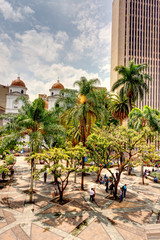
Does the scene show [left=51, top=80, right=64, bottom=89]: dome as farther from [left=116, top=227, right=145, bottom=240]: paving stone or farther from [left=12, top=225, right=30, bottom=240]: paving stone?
[left=116, top=227, right=145, bottom=240]: paving stone

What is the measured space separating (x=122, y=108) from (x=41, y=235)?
26.4 metres

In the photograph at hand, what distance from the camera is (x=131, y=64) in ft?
88.7

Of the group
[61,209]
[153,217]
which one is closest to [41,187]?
[61,209]

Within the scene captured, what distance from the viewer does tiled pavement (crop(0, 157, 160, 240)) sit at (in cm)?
926

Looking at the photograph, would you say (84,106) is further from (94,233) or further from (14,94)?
(14,94)

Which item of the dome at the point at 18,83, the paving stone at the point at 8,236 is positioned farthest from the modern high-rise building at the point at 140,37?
the paving stone at the point at 8,236

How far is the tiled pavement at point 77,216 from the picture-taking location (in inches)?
364

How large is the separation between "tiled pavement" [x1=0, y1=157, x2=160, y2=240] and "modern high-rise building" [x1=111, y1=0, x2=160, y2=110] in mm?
76248

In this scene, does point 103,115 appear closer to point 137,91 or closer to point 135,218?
point 135,218

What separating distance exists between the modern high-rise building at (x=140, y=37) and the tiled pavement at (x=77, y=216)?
76.2m

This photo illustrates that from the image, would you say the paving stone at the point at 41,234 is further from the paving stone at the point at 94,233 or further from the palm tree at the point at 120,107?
the palm tree at the point at 120,107

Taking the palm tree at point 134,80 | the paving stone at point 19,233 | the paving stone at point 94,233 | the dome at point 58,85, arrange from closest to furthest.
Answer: the paving stone at point 19,233, the paving stone at point 94,233, the palm tree at point 134,80, the dome at point 58,85

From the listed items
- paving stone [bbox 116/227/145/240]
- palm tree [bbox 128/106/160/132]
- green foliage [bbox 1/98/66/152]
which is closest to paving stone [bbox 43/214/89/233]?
paving stone [bbox 116/227/145/240]

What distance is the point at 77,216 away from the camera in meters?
11.4
